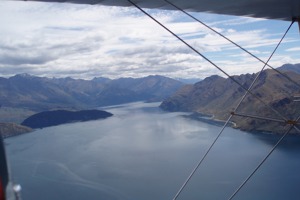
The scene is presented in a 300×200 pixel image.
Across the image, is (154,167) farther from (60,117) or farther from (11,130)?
(60,117)

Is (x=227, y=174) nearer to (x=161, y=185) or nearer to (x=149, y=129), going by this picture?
(x=161, y=185)

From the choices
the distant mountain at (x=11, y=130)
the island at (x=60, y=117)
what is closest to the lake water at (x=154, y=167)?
the distant mountain at (x=11, y=130)

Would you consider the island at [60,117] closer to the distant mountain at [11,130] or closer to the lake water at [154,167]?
the distant mountain at [11,130]

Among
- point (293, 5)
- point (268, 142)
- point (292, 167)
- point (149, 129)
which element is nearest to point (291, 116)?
point (268, 142)

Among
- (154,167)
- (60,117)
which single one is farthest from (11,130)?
(154,167)

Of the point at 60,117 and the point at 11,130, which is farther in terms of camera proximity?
the point at 60,117

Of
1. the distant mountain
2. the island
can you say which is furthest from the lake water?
the island
